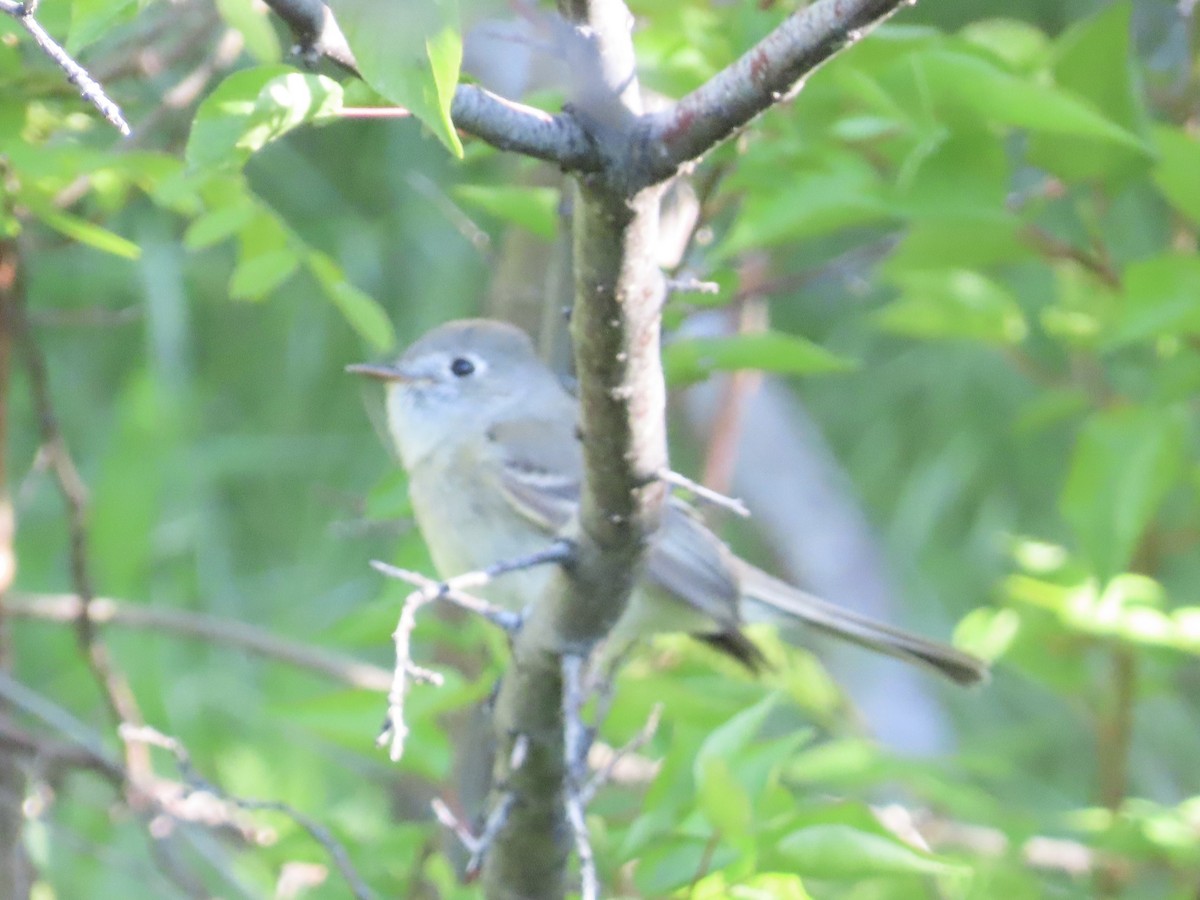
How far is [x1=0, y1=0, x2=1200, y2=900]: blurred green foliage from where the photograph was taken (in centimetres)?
173

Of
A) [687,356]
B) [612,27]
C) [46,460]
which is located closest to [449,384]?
[46,460]

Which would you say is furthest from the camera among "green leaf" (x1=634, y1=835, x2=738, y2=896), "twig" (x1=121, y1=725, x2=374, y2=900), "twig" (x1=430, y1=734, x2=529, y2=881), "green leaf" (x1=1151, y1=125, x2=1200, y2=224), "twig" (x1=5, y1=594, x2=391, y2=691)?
"twig" (x1=5, y1=594, x2=391, y2=691)

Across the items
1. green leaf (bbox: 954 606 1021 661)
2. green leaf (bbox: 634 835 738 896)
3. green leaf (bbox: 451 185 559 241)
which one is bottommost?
green leaf (bbox: 954 606 1021 661)

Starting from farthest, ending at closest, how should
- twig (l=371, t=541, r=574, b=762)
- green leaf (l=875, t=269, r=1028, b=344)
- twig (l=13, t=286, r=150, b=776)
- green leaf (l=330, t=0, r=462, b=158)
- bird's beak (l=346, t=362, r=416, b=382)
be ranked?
1. bird's beak (l=346, t=362, r=416, b=382)
2. green leaf (l=875, t=269, r=1028, b=344)
3. twig (l=13, t=286, r=150, b=776)
4. twig (l=371, t=541, r=574, b=762)
5. green leaf (l=330, t=0, r=462, b=158)

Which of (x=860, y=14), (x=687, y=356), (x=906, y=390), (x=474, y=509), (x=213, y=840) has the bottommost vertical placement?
(x=906, y=390)

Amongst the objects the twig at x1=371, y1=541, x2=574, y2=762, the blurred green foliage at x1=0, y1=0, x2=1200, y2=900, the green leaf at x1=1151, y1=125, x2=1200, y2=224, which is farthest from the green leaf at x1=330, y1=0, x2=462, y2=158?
the green leaf at x1=1151, y1=125, x2=1200, y2=224

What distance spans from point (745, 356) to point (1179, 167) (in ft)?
1.83

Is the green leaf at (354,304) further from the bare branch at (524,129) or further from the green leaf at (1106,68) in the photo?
the green leaf at (1106,68)

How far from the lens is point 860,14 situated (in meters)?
1.06

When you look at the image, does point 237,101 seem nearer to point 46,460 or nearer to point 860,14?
point 860,14

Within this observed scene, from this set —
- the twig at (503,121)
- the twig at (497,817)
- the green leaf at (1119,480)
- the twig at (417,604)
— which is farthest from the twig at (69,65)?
the green leaf at (1119,480)

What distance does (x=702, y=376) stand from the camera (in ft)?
6.88

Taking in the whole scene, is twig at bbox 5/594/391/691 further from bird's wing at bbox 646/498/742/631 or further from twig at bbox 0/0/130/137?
twig at bbox 0/0/130/137

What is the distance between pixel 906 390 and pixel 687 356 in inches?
126
